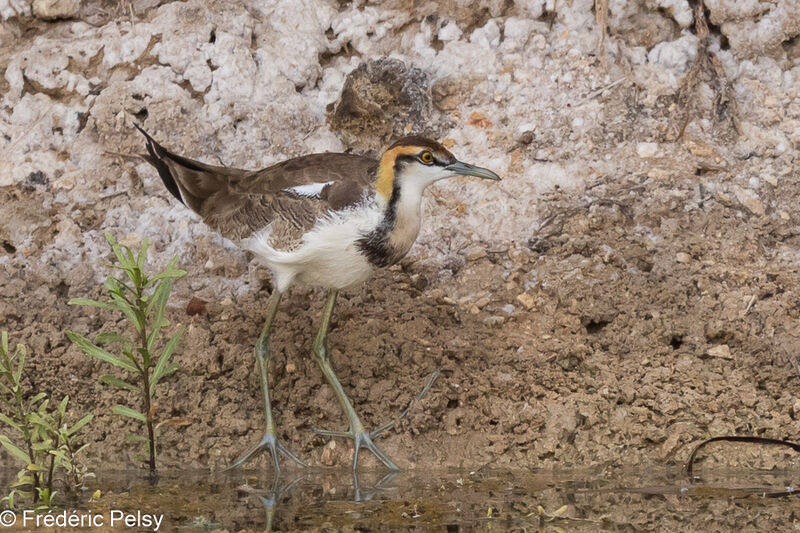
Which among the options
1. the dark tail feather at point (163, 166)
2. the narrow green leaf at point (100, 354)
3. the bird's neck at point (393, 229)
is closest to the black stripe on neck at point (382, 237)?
the bird's neck at point (393, 229)

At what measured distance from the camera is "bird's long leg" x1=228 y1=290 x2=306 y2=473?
491 centimetres

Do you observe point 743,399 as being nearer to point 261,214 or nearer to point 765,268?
point 765,268

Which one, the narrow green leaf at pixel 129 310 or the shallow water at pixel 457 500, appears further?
the narrow green leaf at pixel 129 310

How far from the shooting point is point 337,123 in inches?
251

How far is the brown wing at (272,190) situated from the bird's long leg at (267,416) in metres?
0.35

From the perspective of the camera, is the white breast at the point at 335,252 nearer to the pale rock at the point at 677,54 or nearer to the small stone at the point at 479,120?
the small stone at the point at 479,120

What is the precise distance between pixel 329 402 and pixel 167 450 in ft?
2.38

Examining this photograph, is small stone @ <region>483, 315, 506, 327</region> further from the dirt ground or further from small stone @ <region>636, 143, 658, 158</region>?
small stone @ <region>636, 143, 658, 158</region>

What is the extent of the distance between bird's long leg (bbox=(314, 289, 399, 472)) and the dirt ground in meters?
Answer: 0.06

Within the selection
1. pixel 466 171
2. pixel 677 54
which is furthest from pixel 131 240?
pixel 677 54

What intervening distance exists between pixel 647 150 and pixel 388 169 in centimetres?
195

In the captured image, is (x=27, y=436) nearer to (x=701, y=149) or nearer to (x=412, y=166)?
(x=412, y=166)

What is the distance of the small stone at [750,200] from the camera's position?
592cm

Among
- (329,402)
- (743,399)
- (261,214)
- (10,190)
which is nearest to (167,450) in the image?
(329,402)
